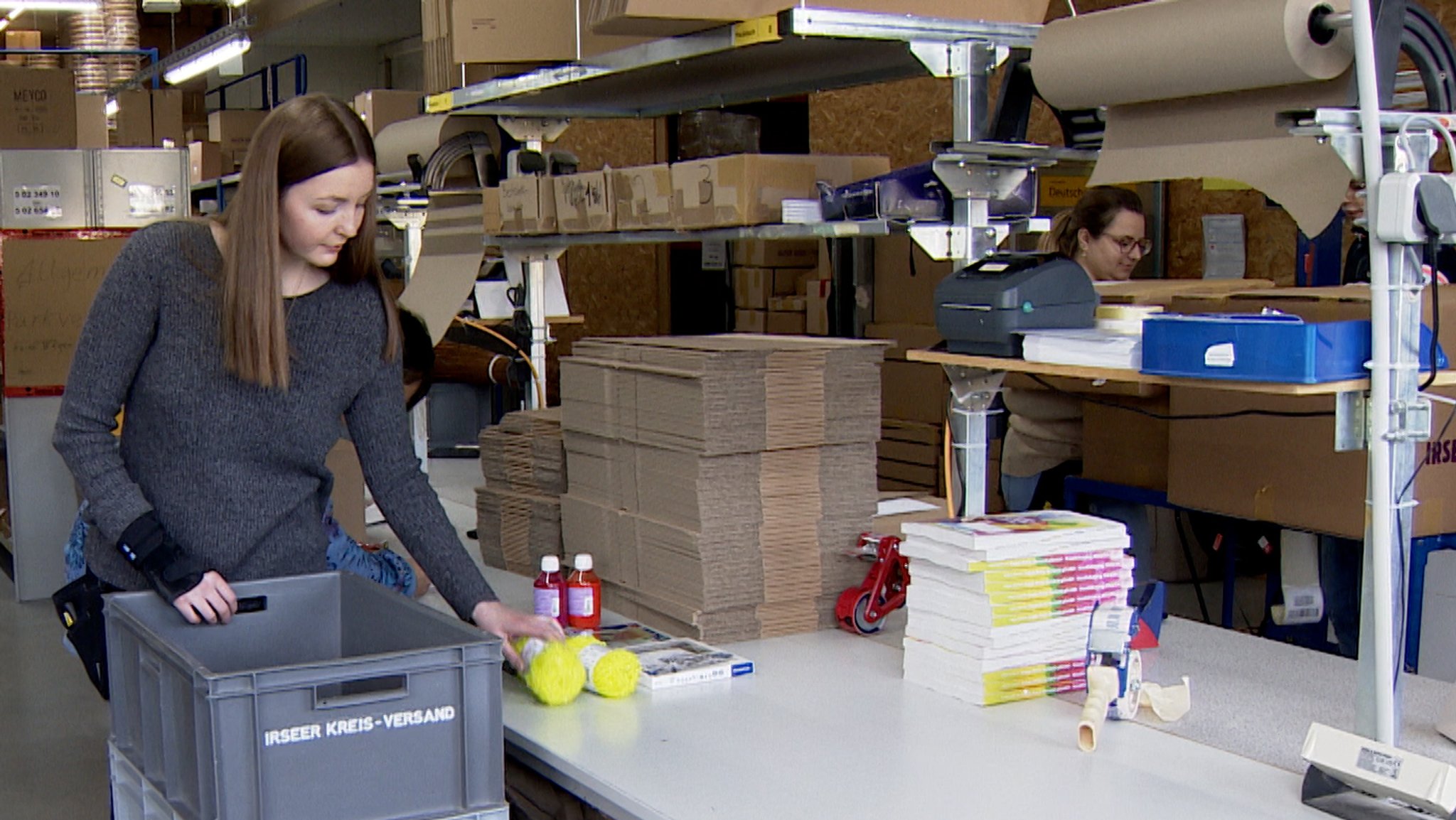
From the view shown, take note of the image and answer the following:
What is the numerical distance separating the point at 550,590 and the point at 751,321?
18.7 feet

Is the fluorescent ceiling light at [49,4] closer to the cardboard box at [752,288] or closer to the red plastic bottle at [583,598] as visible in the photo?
the cardboard box at [752,288]

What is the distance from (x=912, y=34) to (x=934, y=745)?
1193 millimetres

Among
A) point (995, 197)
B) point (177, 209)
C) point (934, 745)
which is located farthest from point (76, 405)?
point (177, 209)

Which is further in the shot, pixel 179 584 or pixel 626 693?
pixel 626 693

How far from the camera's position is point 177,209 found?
6332 millimetres

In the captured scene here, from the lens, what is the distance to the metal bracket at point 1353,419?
5.98ft

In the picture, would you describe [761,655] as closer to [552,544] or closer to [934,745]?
[934,745]

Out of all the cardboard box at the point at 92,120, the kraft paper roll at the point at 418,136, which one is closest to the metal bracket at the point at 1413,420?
the kraft paper roll at the point at 418,136

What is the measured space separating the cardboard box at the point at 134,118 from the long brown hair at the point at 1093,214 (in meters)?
7.21

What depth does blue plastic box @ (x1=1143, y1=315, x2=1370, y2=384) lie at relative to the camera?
5.84ft

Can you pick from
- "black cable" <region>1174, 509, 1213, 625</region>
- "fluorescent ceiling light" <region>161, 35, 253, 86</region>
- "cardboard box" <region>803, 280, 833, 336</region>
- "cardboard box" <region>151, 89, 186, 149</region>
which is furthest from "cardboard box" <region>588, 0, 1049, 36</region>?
"cardboard box" <region>151, 89, 186, 149</region>

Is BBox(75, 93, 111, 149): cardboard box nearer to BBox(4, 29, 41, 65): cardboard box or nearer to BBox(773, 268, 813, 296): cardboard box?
BBox(773, 268, 813, 296): cardboard box

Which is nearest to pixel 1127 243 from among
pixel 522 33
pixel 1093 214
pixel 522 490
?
pixel 1093 214

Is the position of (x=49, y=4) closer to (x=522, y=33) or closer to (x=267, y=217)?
(x=522, y=33)
